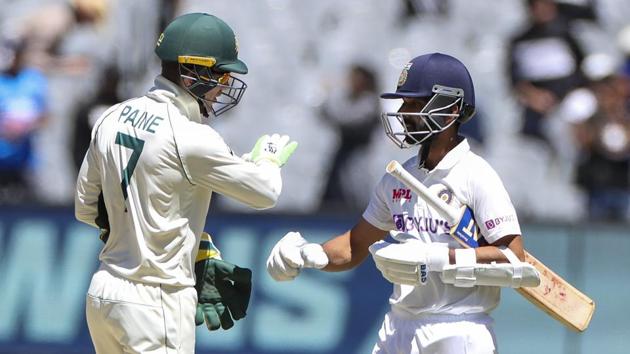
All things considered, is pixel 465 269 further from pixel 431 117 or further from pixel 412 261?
pixel 431 117

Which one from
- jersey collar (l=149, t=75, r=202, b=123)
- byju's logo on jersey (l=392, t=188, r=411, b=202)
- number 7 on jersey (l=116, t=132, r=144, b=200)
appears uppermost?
jersey collar (l=149, t=75, r=202, b=123)

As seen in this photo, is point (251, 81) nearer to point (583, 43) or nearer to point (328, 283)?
point (328, 283)

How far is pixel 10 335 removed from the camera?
8.60 m

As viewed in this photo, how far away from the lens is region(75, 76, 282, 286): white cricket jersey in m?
4.77

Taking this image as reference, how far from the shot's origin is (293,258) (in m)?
5.16

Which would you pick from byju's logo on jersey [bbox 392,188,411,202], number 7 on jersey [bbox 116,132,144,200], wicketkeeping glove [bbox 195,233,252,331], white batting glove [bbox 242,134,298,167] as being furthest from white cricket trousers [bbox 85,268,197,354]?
byju's logo on jersey [bbox 392,188,411,202]

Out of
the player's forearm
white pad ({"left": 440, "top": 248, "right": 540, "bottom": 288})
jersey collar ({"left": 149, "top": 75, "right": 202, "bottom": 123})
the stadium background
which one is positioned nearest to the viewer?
white pad ({"left": 440, "top": 248, "right": 540, "bottom": 288})

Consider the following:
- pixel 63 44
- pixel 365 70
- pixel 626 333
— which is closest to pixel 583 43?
pixel 365 70

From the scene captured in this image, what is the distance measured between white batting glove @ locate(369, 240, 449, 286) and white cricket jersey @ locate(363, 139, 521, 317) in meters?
0.13

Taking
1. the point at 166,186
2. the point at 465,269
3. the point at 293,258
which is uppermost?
the point at 166,186

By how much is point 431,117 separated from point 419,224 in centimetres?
42

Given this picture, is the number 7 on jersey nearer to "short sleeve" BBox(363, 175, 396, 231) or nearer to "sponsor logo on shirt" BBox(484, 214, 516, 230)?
"short sleeve" BBox(363, 175, 396, 231)

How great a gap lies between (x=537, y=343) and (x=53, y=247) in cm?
338

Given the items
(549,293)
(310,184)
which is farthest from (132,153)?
(310,184)
